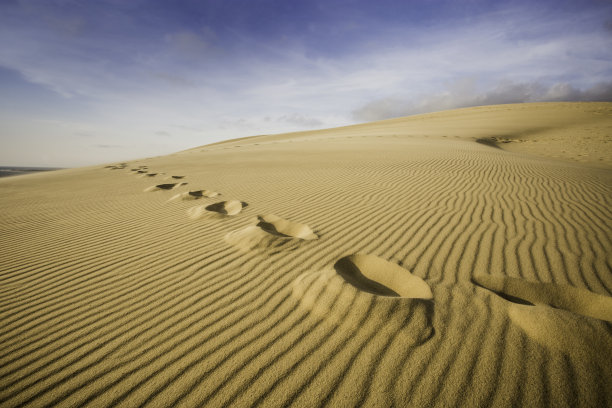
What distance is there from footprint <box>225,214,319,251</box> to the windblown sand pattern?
0.02 metres

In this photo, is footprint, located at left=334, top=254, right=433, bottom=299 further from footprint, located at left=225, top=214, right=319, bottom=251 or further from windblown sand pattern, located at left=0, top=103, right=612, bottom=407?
footprint, located at left=225, top=214, right=319, bottom=251

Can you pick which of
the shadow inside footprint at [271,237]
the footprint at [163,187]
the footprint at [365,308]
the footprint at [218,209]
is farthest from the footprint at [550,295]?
the footprint at [163,187]

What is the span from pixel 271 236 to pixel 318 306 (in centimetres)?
137

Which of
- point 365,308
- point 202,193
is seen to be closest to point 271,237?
point 365,308

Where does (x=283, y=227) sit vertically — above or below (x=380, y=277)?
above

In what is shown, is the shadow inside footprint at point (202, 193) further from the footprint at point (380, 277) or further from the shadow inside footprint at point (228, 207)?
the footprint at point (380, 277)

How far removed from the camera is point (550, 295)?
218 cm

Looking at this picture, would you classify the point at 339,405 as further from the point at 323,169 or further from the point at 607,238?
the point at 323,169

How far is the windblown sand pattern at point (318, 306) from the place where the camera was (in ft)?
4.83

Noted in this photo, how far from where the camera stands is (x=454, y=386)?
1436mm

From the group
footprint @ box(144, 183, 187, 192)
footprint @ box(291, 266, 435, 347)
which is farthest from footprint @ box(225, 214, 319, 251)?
footprint @ box(144, 183, 187, 192)

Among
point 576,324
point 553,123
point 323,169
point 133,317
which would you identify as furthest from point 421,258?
point 553,123

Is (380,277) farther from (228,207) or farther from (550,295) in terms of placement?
(228,207)

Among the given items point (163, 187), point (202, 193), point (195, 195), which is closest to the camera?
point (195, 195)
